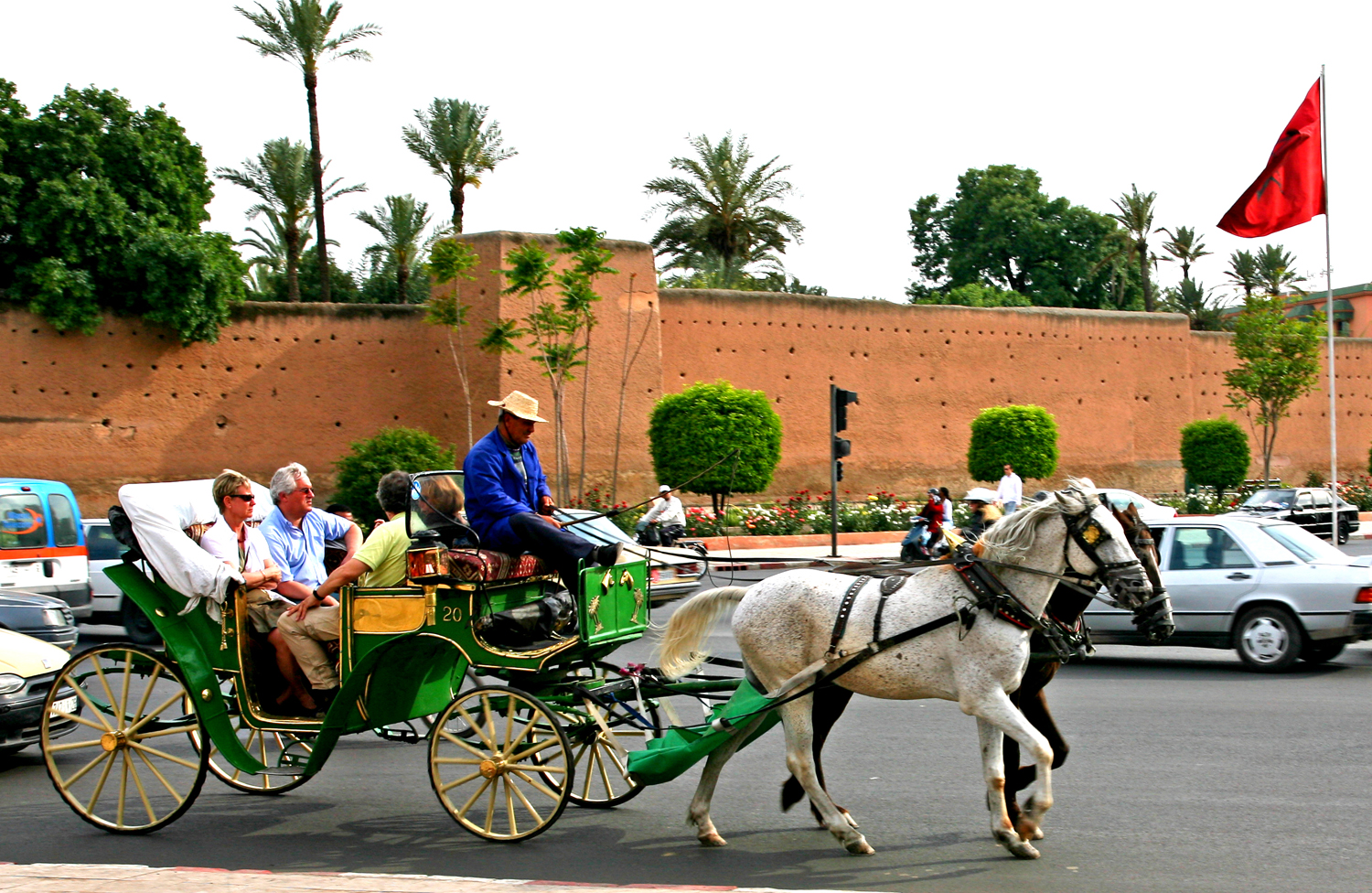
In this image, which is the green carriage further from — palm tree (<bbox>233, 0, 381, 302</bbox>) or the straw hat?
palm tree (<bbox>233, 0, 381, 302</bbox>)

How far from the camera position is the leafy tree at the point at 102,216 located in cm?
2495

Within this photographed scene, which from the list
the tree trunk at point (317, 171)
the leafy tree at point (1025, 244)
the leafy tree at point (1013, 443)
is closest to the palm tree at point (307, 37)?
the tree trunk at point (317, 171)

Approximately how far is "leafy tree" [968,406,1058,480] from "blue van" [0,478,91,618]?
22479 millimetres

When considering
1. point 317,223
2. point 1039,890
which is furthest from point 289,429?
point 1039,890

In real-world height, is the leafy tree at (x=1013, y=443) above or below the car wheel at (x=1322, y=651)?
above

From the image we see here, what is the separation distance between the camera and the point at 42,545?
14523mm

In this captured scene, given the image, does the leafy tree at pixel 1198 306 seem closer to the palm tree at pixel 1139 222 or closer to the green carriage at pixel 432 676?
the palm tree at pixel 1139 222

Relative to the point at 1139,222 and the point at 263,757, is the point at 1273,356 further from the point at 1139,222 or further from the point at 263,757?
the point at 263,757

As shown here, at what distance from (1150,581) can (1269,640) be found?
564 centimetres

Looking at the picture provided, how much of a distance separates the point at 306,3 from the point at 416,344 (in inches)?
377

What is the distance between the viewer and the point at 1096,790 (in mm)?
6906

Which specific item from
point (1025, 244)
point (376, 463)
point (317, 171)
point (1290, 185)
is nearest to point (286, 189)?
point (317, 171)

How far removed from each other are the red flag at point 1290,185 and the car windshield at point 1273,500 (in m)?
9.69

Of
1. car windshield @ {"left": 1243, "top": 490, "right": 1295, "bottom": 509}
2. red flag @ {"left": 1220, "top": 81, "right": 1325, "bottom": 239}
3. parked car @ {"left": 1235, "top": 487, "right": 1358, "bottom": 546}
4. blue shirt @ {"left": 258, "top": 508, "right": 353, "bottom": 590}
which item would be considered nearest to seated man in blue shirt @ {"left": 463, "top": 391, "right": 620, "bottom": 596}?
blue shirt @ {"left": 258, "top": 508, "right": 353, "bottom": 590}
